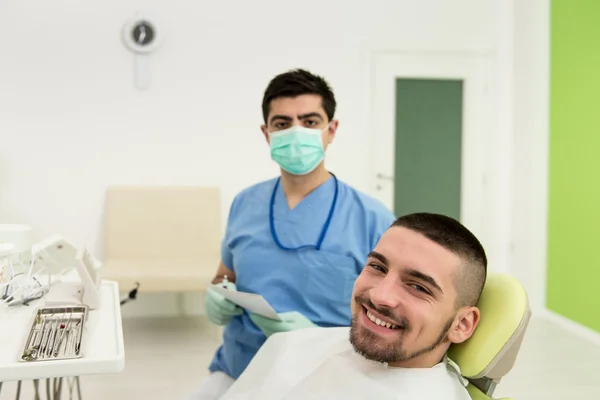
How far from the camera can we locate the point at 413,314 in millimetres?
1042

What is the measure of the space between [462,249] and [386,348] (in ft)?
0.78

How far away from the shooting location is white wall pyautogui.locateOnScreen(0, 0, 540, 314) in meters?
3.46

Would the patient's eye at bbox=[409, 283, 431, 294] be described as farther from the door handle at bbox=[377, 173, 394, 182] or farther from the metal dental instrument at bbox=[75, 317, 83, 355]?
the door handle at bbox=[377, 173, 394, 182]

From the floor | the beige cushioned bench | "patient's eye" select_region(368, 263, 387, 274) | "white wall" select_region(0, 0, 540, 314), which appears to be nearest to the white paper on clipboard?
"patient's eye" select_region(368, 263, 387, 274)

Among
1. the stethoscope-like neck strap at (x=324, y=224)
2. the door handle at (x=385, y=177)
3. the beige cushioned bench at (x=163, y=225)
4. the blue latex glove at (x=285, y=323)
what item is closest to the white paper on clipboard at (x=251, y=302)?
the blue latex glove at (x=285, y=323)

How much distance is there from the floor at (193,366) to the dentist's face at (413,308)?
130 centimetres

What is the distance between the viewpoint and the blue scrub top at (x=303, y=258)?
155 centimetres

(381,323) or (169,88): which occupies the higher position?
(169,88)

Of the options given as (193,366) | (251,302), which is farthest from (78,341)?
(193,366)

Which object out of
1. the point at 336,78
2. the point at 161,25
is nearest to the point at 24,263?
the point at 161,25

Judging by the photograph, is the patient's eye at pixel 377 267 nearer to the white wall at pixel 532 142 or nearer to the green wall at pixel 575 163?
the green wall at pixel 575 163

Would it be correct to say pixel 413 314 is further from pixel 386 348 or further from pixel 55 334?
pixel 55 334

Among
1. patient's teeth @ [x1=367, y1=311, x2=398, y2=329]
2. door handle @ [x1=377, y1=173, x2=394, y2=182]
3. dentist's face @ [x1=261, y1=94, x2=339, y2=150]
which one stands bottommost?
patient's teeth @ [x1=367, y1=311, x2=398, y2=329]

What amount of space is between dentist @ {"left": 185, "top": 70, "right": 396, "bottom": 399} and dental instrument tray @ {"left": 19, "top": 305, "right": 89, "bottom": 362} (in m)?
0.40
